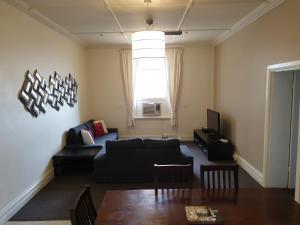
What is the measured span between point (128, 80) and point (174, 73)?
4.47 feet

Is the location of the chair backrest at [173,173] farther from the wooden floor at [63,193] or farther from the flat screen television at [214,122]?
the flat screen television at [214,122]

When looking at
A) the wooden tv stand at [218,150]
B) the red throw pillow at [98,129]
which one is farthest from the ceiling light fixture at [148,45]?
the red throw pillow at [98,129]

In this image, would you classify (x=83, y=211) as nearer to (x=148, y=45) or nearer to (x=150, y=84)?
(x=148, y=45)

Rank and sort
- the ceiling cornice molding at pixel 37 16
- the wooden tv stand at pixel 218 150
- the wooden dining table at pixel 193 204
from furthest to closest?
1. the wooden tv stand at pixel 218 150
2. the ceiling cornice molding at pixel 37 16
3. the wooden dining table at pixel 193 204

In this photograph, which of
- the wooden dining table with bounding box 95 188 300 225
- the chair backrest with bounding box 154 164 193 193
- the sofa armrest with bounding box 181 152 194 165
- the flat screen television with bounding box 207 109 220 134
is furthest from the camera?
the flat screen television with bounding box 207 109 220 134

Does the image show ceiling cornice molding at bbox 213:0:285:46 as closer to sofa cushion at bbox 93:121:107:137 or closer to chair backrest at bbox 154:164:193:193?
chair backrest at bbox 154:164:193:193

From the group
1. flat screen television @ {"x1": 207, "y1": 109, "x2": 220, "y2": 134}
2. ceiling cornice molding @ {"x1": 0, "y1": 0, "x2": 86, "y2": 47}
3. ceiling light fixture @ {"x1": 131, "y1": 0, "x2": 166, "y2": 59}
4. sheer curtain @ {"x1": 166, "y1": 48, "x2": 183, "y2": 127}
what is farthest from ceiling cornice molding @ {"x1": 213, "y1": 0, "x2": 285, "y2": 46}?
ceiling cornice molding @ {"x1": 0, "y1": 0, "x2": 86, "y2": 47}

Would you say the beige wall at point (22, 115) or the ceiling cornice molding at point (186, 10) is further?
the ceiling cornice molding at point (186, 10)

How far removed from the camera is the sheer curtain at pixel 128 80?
742cm

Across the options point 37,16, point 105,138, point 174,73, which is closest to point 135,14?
point 37,16

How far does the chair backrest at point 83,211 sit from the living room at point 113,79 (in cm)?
182

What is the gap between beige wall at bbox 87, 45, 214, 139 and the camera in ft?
24.5

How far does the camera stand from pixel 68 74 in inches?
226

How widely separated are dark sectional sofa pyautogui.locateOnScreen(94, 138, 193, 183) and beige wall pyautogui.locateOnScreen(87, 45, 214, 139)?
339cm
